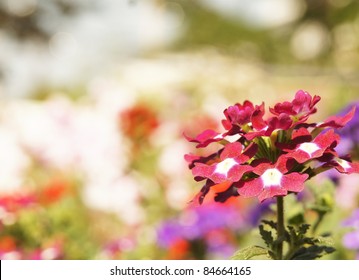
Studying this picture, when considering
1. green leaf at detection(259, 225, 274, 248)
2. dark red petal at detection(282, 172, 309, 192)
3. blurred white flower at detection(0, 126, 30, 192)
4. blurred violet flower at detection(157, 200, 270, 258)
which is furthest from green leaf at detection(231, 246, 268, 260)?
blurred white flower at detection(0, 126, 30, 192)

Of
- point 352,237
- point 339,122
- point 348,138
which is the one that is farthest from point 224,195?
point 348,138

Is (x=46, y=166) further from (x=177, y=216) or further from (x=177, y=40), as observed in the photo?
(x=177, y=40)

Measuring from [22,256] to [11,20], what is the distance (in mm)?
2064

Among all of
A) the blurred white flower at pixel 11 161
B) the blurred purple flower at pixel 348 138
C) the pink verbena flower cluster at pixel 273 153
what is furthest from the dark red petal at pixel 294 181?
the blurred white flower at pixel 11 161

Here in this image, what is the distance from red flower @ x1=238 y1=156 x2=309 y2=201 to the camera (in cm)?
85

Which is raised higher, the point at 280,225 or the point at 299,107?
the point at 299,107

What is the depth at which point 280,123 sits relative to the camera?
894 millimetres

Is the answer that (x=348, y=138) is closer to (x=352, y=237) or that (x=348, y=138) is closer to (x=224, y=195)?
(x=352, y=237)

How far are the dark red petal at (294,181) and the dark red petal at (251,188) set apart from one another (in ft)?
0.10

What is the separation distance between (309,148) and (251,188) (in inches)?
3.5

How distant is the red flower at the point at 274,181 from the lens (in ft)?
2.79

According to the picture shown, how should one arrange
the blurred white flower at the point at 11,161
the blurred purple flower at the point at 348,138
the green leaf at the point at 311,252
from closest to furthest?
the green leaf at the point at 311,252
the blurred purple flower at the point at 348,138
the blurred white flower at the point at 11,161

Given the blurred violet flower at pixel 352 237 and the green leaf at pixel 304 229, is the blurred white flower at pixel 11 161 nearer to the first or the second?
the blurred violet flower at pixel 352 237

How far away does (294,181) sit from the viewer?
2.82 feet
